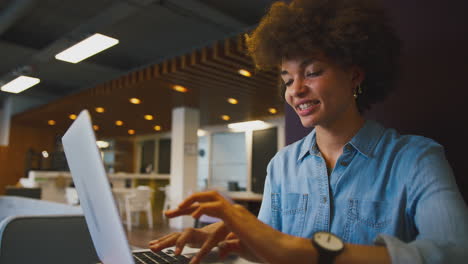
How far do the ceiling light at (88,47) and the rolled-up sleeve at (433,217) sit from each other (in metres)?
4.30

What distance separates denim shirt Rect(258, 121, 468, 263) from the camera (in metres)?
0.72

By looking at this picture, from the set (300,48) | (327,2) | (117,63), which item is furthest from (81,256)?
(117,63)

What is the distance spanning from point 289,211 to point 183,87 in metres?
5.46

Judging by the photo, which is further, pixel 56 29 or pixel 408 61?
pixel 56 29

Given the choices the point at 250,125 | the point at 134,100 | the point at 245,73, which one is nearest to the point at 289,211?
the point at 245,73

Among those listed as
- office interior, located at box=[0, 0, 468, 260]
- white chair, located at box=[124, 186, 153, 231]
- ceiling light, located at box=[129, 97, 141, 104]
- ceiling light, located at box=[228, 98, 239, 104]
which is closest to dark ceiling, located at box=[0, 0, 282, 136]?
office interior, located at box=[0, 0, 468, 260]

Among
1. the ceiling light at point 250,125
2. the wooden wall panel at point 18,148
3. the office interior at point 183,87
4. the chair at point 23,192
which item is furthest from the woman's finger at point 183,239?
the wooden wall panel at point 18,148

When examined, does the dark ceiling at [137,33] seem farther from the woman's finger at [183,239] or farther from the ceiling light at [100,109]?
the woman's finger at [183,239]

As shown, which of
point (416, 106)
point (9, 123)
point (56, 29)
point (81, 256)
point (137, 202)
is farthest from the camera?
point (9, 123)

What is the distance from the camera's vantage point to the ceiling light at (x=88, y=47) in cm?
448

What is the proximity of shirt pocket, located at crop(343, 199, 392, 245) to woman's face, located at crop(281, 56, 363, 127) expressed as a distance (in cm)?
28

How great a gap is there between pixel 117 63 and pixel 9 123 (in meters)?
6.45

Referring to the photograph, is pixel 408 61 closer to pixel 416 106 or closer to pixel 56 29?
pixel 416 106

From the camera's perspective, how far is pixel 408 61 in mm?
1370
